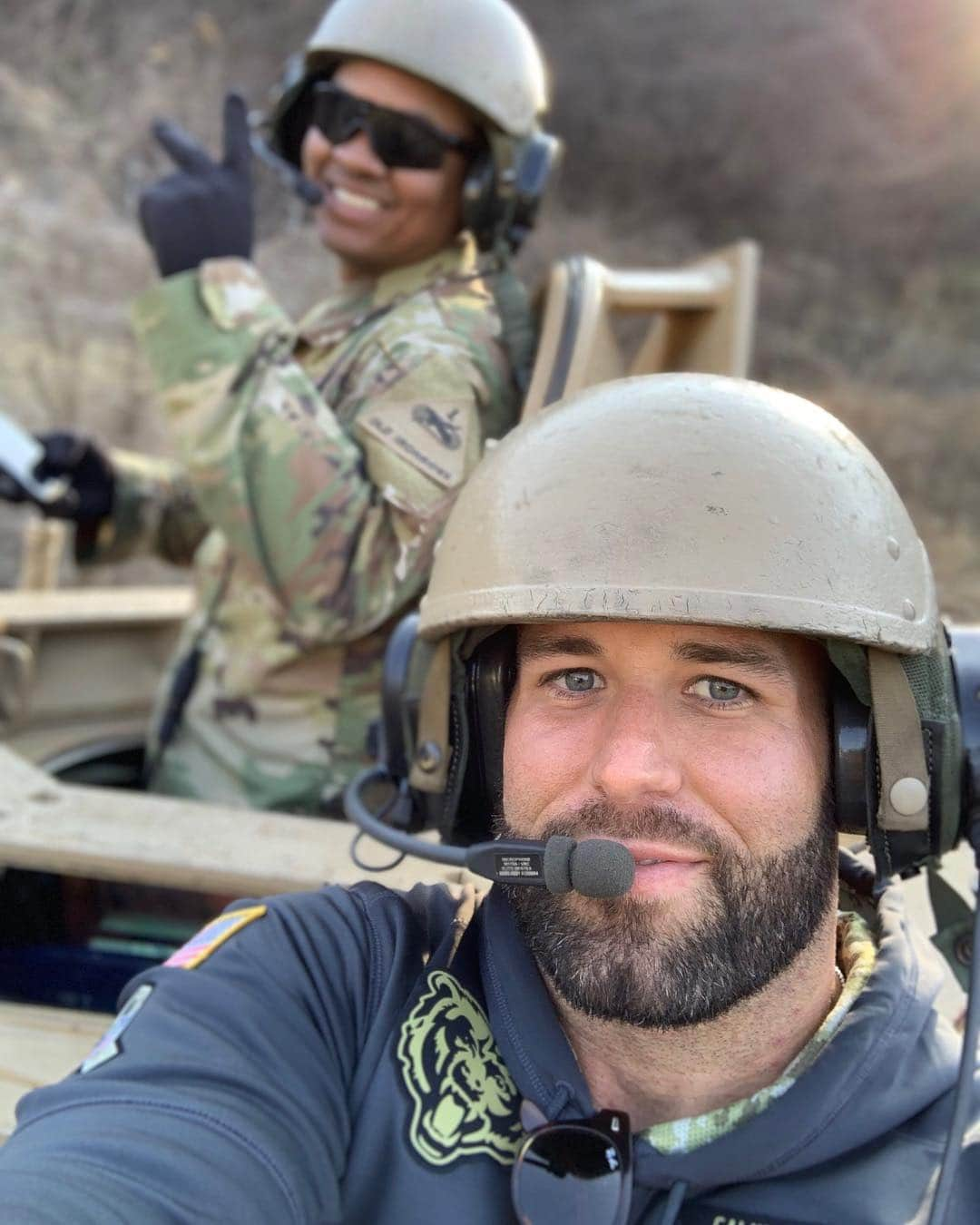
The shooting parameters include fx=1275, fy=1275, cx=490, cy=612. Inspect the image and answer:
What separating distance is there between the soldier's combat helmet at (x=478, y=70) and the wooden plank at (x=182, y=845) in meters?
1.16

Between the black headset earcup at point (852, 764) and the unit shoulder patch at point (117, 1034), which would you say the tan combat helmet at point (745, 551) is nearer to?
the black headset earcup at point (852, 764)

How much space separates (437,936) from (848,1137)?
1.36 ft

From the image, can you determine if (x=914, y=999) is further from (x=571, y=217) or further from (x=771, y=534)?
(x=571, y=217)

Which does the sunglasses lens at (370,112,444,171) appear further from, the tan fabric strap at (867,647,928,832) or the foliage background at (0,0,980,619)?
the foliage background at (0,0,980,619)

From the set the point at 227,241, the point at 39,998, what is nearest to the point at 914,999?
the point at 39,998

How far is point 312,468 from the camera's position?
2.02 m

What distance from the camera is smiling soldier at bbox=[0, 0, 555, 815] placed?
2.04 metres

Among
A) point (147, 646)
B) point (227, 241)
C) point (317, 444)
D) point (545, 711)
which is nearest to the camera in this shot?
point (545, 711)

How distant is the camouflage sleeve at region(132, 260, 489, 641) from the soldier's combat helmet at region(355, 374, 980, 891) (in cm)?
76

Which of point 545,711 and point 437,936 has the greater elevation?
point 545,711

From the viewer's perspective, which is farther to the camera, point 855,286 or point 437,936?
point 855,286

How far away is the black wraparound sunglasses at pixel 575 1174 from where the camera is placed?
102 centimetres

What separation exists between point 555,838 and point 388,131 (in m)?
1.60

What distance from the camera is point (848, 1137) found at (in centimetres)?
108
